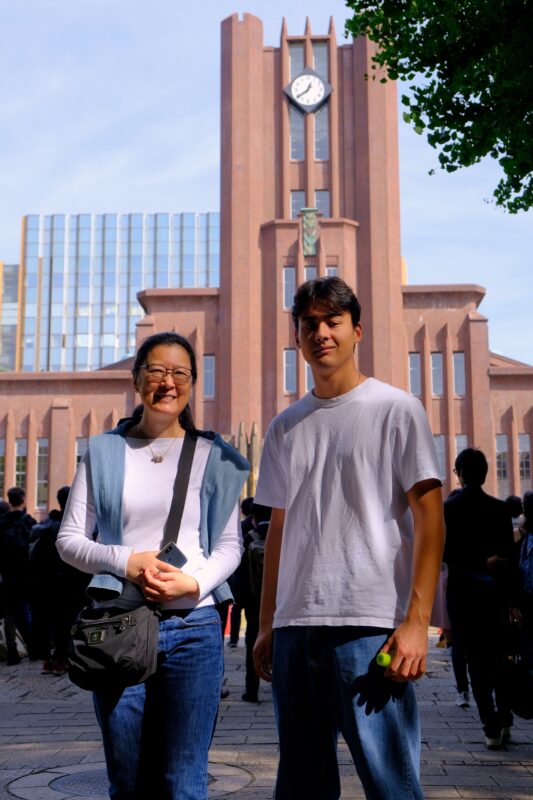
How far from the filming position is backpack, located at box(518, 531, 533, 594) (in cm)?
664

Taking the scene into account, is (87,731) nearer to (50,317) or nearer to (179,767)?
(179,767)

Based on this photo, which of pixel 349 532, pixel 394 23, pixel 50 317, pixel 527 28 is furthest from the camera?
pixel 50 317

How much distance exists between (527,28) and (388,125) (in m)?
32.4

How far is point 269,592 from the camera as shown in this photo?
10.2 ft

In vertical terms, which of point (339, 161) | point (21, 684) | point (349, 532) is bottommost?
point (21, 684)

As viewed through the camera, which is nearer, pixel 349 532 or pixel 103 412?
pixel 349 532

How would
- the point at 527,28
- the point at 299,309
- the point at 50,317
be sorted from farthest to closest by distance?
the point at 50,317, the point at 527,28, the point at 299,309

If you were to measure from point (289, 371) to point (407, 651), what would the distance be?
123ft

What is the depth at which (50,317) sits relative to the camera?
341 feet

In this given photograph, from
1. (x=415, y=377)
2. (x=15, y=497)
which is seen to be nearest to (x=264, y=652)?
(x=15, y=497)

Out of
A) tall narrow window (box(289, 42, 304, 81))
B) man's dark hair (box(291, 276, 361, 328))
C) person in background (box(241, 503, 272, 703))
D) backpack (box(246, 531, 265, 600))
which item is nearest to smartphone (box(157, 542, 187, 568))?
man's dark hair (box(291, 276, 361, 328))

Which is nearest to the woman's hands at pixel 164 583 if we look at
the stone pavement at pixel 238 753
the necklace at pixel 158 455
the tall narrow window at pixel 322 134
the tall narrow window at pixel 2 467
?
the necklace at pixel 158 455

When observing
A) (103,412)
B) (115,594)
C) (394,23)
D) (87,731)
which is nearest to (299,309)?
(115,594)

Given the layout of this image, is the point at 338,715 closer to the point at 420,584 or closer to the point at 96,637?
the point at 420,584
